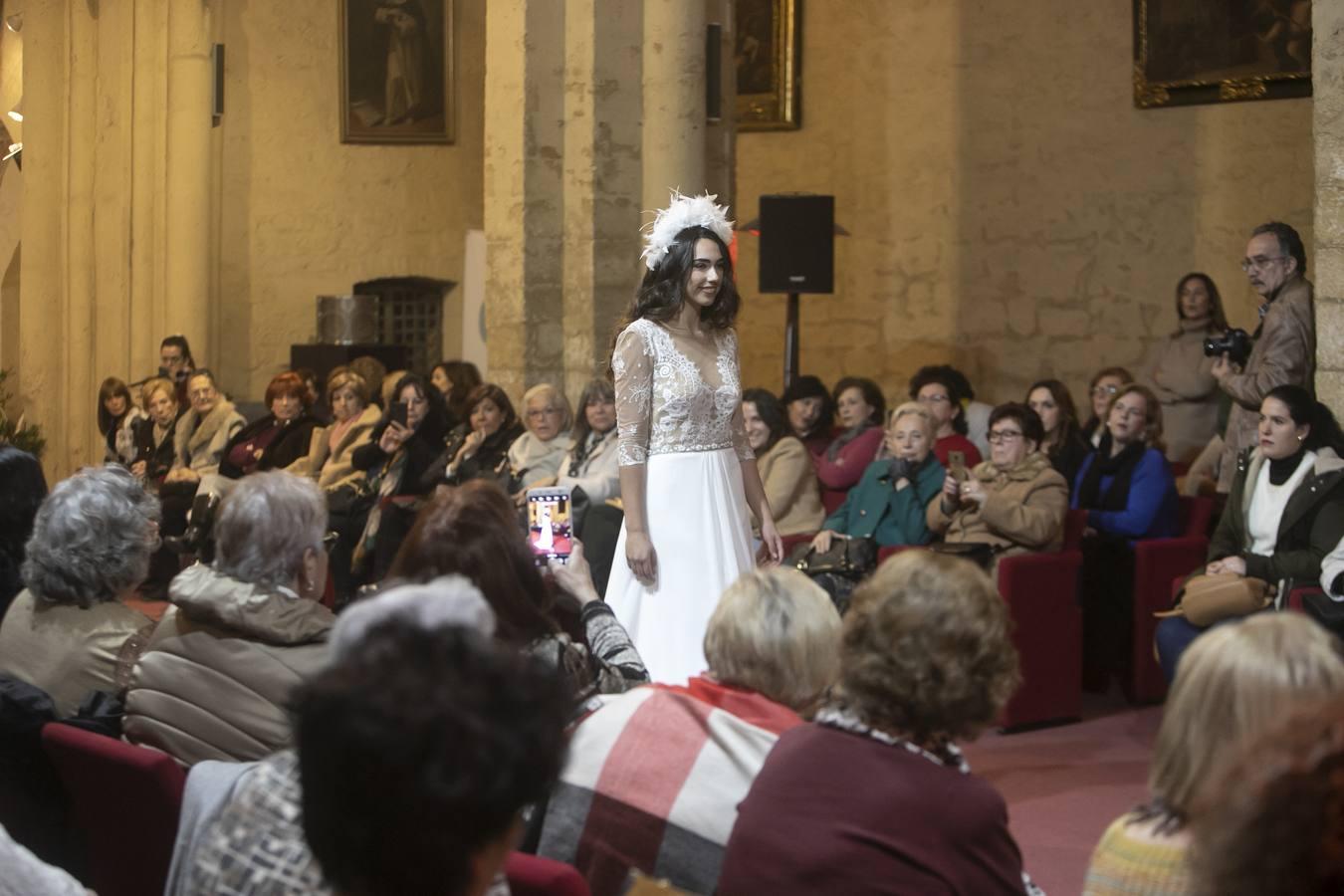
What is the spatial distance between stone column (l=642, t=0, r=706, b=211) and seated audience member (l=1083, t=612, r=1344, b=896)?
6.31 m

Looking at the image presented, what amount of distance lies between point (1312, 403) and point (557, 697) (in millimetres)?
4382

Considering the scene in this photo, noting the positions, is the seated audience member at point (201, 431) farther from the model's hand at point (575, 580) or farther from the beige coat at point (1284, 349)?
the model's hand at point (575, 580)

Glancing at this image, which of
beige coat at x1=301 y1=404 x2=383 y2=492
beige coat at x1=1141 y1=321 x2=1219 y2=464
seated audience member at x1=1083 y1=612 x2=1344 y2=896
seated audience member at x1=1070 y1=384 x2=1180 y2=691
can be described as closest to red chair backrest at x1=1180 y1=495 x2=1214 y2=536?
seated audience member at x1=1070 y1=384 x2=1180 y2=691

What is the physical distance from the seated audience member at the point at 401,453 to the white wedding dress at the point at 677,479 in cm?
369

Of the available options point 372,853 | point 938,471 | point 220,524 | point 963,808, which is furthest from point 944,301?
point 372,853

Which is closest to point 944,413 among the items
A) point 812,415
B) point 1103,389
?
point 812,415

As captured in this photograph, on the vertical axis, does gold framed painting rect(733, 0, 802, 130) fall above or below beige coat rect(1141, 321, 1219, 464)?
above

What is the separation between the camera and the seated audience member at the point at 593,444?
7.20 m

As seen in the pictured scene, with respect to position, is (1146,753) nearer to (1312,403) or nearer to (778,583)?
(1312,403)

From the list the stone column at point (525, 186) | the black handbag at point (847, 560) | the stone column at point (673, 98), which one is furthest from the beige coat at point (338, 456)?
the black handbag at point (847, 560)

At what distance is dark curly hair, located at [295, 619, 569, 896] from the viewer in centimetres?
147

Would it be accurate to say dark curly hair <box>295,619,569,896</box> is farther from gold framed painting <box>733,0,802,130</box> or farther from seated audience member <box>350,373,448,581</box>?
gold framed painting <box>733,0,802,130</box>

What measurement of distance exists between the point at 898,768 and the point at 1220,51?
370 inches

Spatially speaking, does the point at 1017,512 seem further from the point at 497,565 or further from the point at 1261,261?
the point at 497,565
